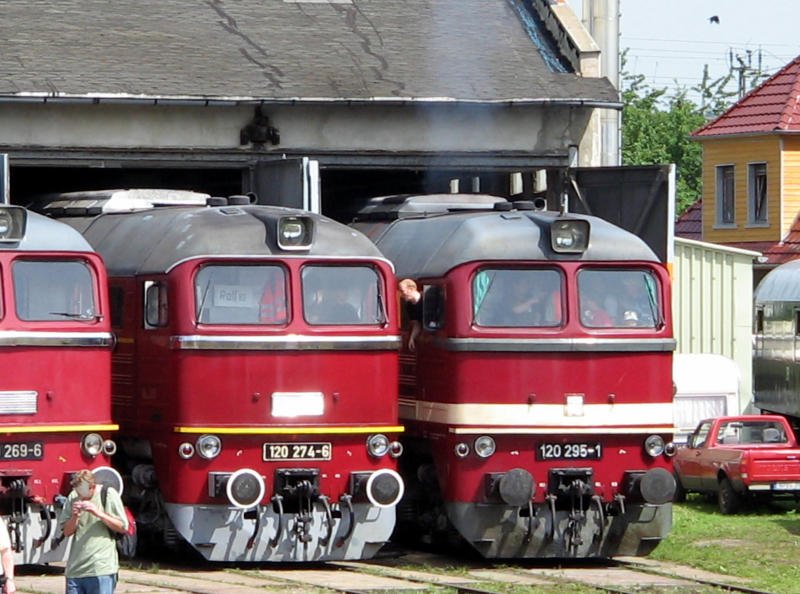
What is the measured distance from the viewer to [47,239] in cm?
1720

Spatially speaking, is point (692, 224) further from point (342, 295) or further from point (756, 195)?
point (342, 295)

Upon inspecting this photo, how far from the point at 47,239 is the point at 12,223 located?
323 mm

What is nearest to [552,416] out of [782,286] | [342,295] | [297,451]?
[342,295]

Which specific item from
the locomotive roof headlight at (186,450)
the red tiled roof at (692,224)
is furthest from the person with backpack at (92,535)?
the red tiled roof at (692,224)

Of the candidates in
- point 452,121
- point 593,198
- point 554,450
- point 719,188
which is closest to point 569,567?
point 554,450

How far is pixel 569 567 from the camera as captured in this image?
59.6ft

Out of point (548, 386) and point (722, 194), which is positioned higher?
point (722, 194)

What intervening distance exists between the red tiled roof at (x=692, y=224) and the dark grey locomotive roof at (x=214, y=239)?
35502 mm

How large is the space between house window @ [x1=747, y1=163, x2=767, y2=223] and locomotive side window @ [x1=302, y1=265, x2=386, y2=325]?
3216cm

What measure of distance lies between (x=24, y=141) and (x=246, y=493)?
6.98 meters

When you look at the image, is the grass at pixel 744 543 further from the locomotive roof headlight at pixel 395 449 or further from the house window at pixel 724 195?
the house window at pixel 724 195

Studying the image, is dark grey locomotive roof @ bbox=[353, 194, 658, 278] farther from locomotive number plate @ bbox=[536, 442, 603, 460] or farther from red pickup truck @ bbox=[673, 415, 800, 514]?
red pickup truck @ bbox=[673, 415, 800, 514]

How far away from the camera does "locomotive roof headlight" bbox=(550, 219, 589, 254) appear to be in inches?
709

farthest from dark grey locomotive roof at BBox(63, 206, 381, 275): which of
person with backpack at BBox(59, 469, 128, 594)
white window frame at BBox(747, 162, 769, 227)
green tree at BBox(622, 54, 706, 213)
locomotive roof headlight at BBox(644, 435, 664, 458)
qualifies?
green tree at BBox(622, 54, 706, 213)
